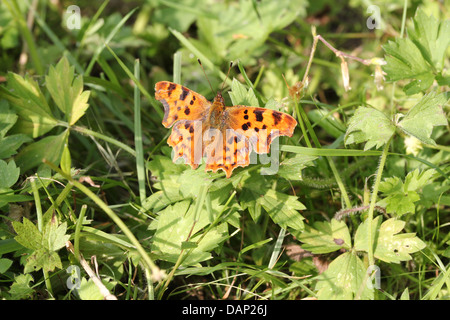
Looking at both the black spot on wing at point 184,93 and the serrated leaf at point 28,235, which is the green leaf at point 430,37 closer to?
the black spot on wing at point 184,93

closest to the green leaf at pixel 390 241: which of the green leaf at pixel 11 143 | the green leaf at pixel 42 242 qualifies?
the green leaf at pixel 42 242

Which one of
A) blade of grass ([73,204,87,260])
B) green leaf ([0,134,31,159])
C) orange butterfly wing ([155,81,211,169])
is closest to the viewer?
blade of grass ([73,204,87,260])

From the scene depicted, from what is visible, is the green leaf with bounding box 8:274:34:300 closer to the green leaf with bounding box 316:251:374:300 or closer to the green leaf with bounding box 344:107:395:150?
the green leaf with bounding box 316:251:374:300

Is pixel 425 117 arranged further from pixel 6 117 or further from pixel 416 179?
pixel 6 117

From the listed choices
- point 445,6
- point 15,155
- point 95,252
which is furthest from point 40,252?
point 445,6

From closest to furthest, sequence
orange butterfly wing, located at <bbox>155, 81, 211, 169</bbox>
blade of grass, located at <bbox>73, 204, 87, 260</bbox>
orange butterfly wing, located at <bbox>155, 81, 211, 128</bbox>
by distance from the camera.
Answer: blade of grass, located at <bbox>73, 204, 87, 260</bbox>, orange butterfly wing, located at <bbox>155, 81, 211, 169</bbox>, orange butterfly wing, located at <bbox>155, 81, 211, 128</bbox>

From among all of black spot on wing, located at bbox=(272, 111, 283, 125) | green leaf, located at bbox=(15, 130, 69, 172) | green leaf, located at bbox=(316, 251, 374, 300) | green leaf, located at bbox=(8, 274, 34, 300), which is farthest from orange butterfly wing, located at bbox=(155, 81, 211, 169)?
green leaf, located at bbox=(8, 274, 34, 300)
